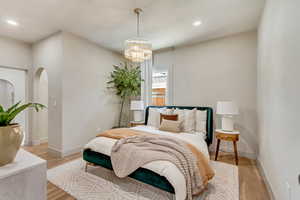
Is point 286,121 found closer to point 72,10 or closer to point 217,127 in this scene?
point 217,127

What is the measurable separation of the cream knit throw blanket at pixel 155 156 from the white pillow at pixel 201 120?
1.45m

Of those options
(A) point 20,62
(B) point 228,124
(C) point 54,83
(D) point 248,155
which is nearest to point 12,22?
(A) point 20,62

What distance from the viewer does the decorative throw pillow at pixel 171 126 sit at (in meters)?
3.09

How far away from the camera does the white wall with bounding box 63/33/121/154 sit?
332cm

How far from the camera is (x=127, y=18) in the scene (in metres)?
2.80

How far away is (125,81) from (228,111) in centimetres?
286

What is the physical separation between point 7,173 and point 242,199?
8.27 feet

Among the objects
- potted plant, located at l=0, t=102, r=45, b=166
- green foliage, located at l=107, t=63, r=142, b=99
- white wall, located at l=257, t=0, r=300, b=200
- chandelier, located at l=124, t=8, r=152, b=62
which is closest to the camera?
potted plant, located at l=0, t=102, r=45, b=166

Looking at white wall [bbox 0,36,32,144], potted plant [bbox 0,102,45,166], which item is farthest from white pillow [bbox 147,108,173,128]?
white wall [bbox 0,36,32,144]

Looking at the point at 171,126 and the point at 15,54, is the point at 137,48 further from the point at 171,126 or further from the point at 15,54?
the point at 15,54

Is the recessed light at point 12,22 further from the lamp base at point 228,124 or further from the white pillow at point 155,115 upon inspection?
the lamp base at point 228,124

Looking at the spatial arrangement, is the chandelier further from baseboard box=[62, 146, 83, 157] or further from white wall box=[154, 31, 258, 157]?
baseboard box=[62, 146, 83, 157]

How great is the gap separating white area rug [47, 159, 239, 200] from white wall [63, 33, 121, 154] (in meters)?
1.04

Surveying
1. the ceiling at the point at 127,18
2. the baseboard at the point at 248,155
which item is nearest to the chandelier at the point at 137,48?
the ceiling at the point at 127,18
